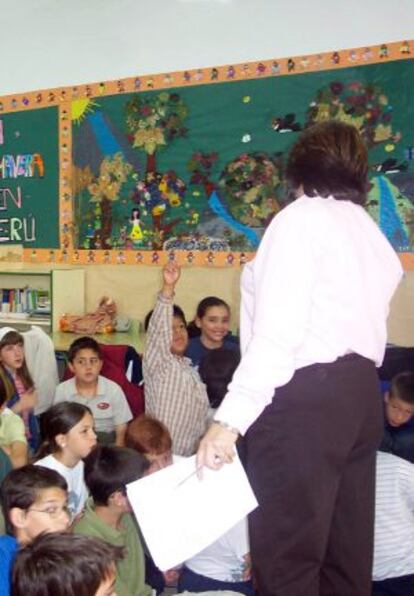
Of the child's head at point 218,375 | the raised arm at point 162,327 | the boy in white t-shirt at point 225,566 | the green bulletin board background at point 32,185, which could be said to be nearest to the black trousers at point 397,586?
the boy in white t-shirt at point 225,566

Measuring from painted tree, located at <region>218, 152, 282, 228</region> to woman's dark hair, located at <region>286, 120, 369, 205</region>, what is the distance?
2603 mm

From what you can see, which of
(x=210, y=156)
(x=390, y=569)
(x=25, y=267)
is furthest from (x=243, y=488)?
(x=25, y=267)

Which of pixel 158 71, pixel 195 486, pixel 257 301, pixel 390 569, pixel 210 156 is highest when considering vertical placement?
pixel 158 71

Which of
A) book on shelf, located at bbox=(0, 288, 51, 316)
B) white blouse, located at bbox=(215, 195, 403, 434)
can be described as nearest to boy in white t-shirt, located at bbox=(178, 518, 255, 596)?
white blouse, located at bbox=(215, 195, 403, 434)

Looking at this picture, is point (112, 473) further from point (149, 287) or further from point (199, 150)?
point (199, 150)

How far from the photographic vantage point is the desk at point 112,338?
12.2 ft

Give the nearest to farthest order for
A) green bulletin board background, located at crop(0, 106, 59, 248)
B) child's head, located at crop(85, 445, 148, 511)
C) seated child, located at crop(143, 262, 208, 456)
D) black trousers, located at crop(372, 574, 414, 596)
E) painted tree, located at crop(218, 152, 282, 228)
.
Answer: black trousers, located at crop(372, 574, 414, 596) → child's head, located at crop(85, 445, 148, 511) → seated child, located at crop(143, 262, 208, 456) → painted tree, located at crop(218, 152, 282, 228) → green bulletin board background, located at crop(0, 106, 59, 248)

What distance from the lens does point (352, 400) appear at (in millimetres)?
1174

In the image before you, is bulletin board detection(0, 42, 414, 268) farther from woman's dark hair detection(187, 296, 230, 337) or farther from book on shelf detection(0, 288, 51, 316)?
woman's dark hair detection(187, 296, 230, 337)

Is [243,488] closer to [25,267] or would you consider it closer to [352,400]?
[352,400]

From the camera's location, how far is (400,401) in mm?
2598

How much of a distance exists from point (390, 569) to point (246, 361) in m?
1.14

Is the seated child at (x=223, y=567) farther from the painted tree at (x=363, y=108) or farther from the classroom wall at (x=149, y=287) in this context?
the painted tree at (x=363, y=108)

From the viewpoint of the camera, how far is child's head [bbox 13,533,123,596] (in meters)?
1.18
